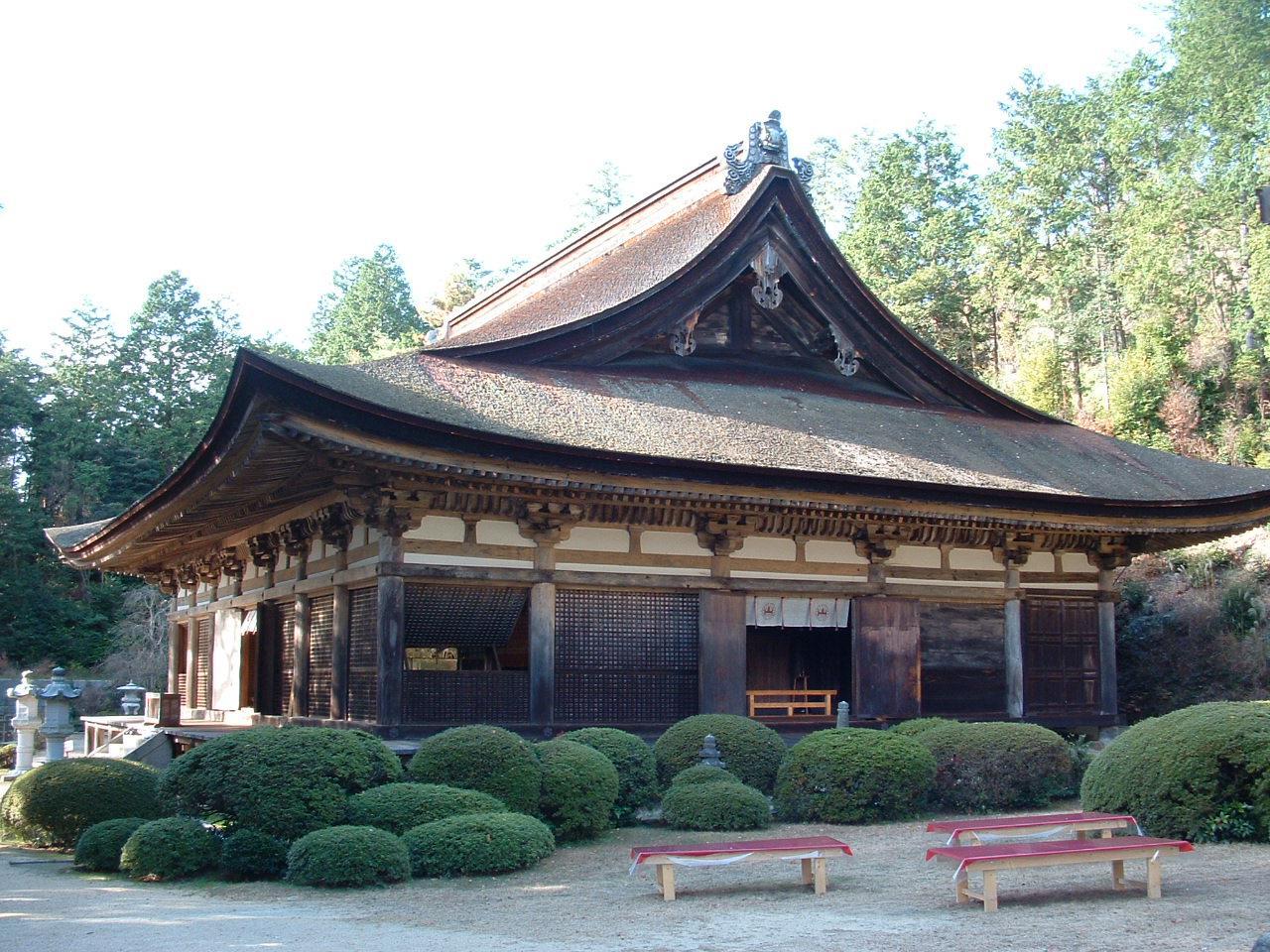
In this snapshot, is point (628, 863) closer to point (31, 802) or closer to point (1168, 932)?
point (1168, 932)

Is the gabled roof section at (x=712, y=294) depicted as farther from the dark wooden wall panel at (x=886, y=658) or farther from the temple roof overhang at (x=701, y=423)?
the dark wooden wall panel at (x=886, y=658)

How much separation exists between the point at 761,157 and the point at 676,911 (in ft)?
51.1

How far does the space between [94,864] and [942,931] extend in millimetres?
8178

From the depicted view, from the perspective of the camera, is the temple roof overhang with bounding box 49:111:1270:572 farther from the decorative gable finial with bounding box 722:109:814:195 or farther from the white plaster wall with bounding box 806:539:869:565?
the white plaster wall with bounding box 806:539:869:565

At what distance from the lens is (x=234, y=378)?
14.0 metres

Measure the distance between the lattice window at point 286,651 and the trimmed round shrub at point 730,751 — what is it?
7782mm

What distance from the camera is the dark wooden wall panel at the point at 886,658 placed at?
63.4ft

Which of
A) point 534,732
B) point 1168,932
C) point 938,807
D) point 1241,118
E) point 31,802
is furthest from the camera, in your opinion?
point 1241,118

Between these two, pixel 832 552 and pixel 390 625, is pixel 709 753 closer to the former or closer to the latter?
pixel 390 625

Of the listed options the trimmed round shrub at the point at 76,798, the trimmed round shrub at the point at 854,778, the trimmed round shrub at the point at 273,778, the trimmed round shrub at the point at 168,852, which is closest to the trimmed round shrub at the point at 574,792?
the trimmed round shrub at the point at 273,778

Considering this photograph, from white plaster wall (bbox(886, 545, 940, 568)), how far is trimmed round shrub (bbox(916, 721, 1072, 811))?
4433 millimetres

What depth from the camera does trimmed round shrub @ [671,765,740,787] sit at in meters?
14.6

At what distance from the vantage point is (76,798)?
525 inches

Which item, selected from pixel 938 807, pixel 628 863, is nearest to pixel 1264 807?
pixel 938 807
